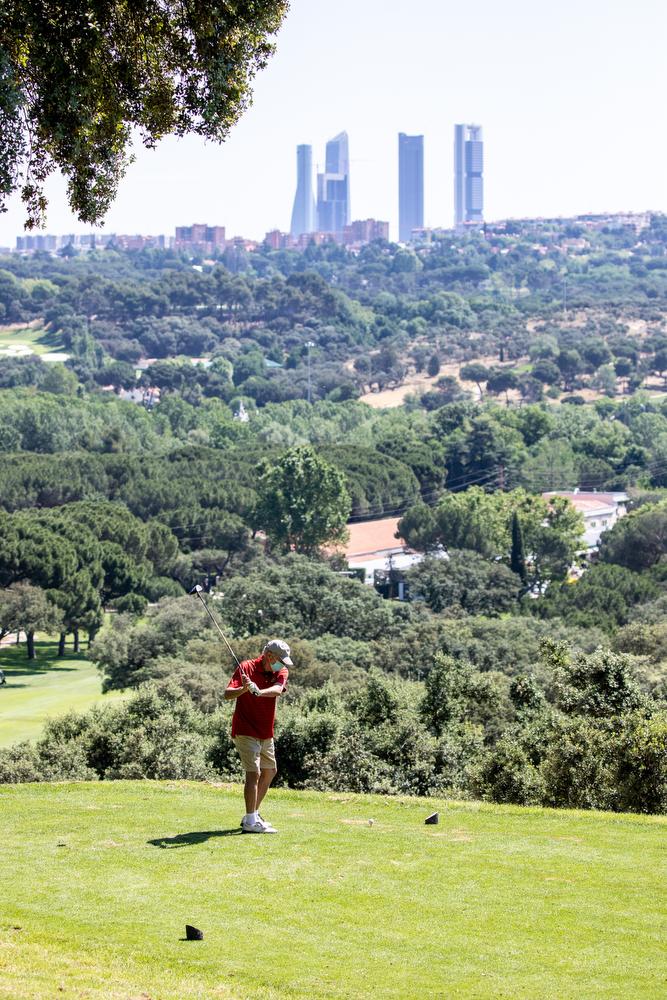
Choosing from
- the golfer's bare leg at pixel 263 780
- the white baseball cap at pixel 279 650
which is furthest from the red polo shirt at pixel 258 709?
the golfer's bare leg at pixel 263 780

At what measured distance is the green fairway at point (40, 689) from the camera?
1876 inches

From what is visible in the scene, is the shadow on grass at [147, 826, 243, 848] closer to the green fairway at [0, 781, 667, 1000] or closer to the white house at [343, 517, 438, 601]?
the green fairway at [0, 781, 667, 1000]

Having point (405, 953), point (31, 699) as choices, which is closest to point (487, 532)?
point (31, 699)

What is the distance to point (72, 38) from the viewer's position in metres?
13.8

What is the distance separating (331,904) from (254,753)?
2.41 m

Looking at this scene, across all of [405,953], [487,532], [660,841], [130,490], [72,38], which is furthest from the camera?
[130,490]

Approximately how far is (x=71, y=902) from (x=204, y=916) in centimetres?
103

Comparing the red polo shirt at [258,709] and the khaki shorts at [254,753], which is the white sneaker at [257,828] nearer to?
the khaki shorts at [254,753]

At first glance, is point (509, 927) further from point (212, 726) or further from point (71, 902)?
point (212, 726)

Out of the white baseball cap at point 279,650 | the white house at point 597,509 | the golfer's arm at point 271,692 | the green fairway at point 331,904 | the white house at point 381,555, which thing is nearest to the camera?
the green fairway at point 331,904

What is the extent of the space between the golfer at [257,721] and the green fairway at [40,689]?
30.8 meters

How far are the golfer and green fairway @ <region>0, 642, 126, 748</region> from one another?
101 feet

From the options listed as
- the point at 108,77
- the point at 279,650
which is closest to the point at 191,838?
the point at 279,650

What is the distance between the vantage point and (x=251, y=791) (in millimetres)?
13078
